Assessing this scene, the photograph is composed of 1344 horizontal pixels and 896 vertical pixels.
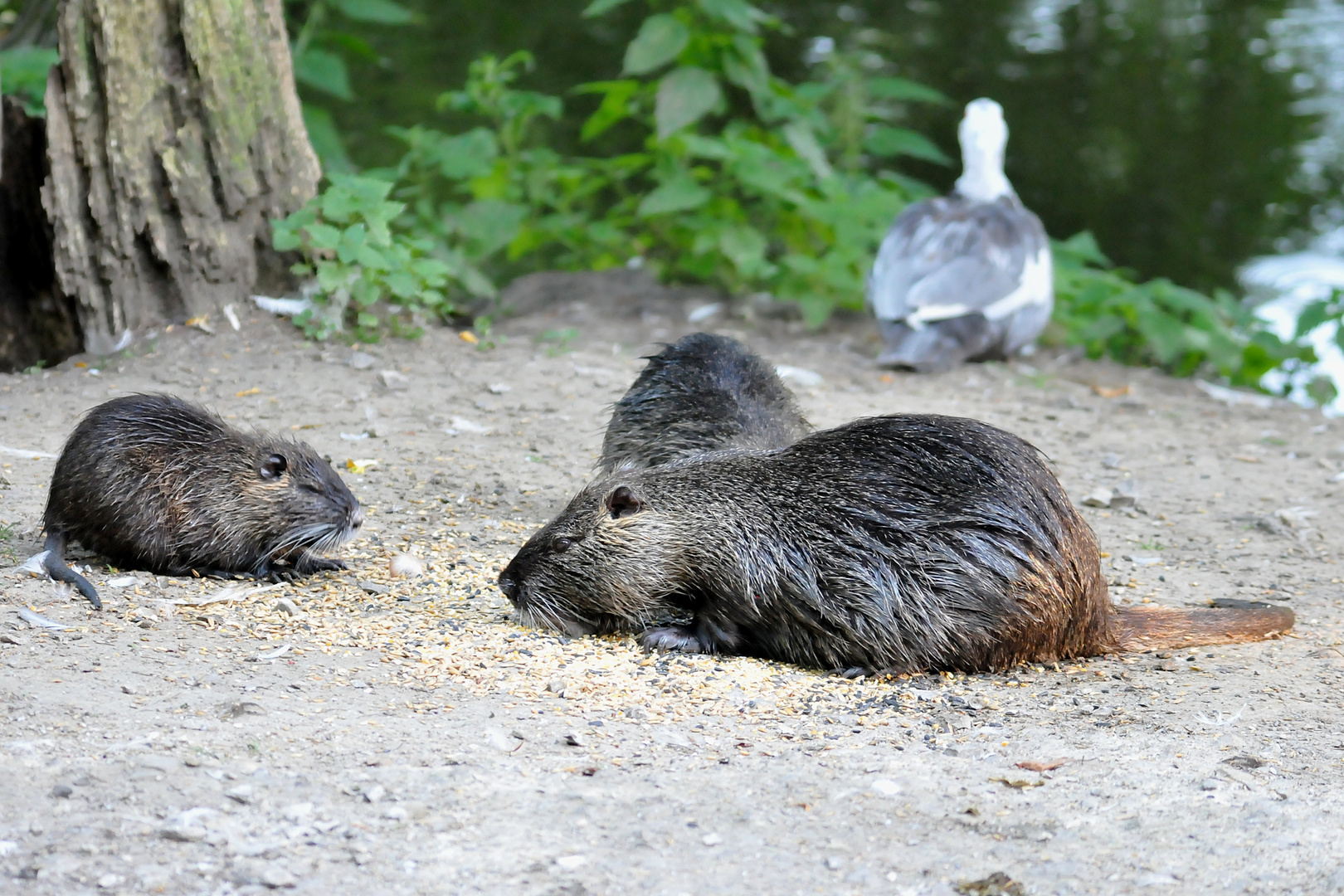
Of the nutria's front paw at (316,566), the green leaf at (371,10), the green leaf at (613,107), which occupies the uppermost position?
the green leaf at (371,10)

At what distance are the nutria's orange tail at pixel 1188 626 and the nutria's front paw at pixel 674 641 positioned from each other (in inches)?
47.3

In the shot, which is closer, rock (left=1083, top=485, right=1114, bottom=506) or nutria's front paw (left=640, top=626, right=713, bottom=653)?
nutria's front paw (left=640, top=626, right=713, bottom=653)

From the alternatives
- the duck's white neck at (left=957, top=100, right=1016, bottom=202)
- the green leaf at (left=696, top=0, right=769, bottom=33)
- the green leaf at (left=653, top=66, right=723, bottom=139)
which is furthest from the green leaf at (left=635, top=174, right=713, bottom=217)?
the duck's white neck at (left=957, top=100, right=1016, bottom=202)

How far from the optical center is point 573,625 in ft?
12.3

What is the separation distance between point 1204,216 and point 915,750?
8.62 m

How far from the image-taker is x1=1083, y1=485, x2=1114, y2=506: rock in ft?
17.1

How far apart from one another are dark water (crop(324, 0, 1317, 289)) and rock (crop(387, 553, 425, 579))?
279 inches

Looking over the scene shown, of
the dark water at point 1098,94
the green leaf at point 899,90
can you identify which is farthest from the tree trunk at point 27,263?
the green leaf at point 899,90

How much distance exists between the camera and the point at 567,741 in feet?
9.60

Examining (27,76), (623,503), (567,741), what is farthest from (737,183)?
(567,741)

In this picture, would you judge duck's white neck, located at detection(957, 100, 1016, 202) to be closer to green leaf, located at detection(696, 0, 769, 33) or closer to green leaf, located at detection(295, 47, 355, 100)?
green leaf, located at detection(696, 0, 769, 33)

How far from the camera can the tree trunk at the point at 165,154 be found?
5.70 meters

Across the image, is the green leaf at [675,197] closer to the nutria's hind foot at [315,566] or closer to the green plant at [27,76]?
the green plant at [27,76]

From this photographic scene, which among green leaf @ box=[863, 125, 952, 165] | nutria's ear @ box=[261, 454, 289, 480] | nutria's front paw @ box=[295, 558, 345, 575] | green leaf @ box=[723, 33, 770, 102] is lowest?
nutria's front paw @ box=[295, 558, 345, 575]
